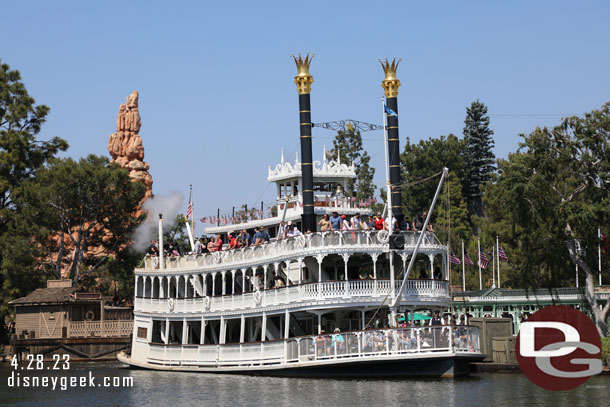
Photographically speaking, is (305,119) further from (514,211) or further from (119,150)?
(119,150)

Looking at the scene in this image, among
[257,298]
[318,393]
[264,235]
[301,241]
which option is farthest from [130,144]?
[318,393]

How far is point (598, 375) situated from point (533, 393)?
597 centimetres

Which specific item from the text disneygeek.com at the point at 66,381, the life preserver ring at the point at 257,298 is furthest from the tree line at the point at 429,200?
the text disneygeek.com at the point at 66,381

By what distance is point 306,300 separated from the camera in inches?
1324

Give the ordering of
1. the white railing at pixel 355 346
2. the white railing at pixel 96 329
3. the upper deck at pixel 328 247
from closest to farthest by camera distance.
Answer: the white railing at pixel 355 346 < the upper deck at pixel 328 247 < the white railing at pixel 96 329

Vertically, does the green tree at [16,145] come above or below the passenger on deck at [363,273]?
above

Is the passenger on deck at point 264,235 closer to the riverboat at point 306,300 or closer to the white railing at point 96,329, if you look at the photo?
the riverboat at point 306,300

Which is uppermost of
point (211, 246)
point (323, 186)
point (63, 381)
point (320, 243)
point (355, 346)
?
point (323, 186)

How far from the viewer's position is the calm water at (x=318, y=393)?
26938 millimetres

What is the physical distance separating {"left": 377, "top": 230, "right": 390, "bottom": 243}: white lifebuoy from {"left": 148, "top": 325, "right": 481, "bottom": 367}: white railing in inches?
135

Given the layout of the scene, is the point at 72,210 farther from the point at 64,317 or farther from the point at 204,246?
the point at 204,246

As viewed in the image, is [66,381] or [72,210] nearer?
[66,381]

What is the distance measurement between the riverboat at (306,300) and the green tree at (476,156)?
1953 inches

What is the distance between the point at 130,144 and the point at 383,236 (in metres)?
69.1
